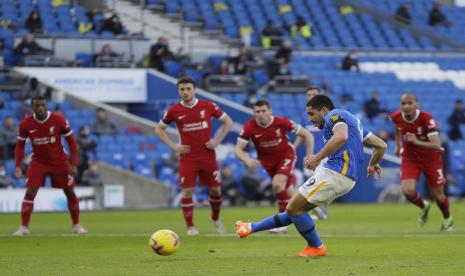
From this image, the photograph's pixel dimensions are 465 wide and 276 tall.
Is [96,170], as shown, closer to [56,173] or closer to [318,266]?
[56,173]

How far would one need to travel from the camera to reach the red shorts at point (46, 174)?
1970cm

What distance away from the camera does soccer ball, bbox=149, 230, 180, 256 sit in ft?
45.3

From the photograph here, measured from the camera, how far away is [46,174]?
19828 mm

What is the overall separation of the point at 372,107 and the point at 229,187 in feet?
30.6

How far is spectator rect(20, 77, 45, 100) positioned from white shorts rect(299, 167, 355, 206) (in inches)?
830

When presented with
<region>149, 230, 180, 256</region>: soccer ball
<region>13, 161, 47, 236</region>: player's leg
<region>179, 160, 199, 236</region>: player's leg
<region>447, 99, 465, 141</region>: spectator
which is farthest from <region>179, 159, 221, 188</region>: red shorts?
<region>447, 99, 465, 141</region>: spectator

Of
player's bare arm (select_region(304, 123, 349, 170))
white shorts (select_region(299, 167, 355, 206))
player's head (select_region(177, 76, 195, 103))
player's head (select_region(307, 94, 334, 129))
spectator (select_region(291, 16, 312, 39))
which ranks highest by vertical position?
spectator (select_region(291, 16, 312, 39))

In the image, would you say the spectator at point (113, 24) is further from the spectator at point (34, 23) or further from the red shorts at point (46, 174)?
the red shorts at point (46, 174)

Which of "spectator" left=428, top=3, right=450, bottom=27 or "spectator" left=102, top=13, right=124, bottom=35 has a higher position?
"spectator" left=428, top=3, right=450, bottom=27

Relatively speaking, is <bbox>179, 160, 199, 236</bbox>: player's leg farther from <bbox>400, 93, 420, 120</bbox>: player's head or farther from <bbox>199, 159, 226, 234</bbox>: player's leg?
<bbox>400, 93, 420, 120</bbox>: player's head

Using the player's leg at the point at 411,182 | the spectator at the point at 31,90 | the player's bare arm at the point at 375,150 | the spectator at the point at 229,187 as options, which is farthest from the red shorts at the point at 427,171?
the spectator at the point at 31,90

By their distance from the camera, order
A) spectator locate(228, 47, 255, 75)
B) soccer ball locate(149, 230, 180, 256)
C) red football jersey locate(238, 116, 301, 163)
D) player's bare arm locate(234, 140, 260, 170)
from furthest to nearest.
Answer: spectator locate(228, 47, 255, 75) → red football jersey locate(238, 116, 301, 163) → player's bare arm locate(234, 140, 260, 170) → soccer ball locate(149, 230, 180, 256)

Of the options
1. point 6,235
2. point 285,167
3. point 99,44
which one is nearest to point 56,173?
point 6,235

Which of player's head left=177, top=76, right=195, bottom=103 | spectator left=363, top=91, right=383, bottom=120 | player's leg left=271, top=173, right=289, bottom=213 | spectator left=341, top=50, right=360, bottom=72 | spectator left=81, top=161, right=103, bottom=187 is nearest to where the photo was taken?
player's head left=177, top=76, right=195, bottom=103
